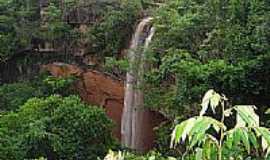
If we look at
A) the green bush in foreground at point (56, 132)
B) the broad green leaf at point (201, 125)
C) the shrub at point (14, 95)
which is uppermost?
the broad green leaf at point (201, 125)

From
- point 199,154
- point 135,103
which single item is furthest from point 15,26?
point 199,154

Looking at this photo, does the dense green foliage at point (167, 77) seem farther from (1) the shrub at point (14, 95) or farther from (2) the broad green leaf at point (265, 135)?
Answer: (2) the broad green leaf at point (265, 135)

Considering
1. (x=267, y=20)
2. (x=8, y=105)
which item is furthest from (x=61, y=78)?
(x=267, y=20)

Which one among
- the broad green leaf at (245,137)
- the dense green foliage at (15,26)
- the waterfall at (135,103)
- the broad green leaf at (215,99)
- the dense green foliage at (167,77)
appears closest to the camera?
the broad green leaf at (245,137)

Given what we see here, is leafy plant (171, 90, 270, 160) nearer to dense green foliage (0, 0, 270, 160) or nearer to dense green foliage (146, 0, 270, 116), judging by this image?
dense green foliage (0, 0, 270, 160)

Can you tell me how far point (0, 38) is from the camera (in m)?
15.0

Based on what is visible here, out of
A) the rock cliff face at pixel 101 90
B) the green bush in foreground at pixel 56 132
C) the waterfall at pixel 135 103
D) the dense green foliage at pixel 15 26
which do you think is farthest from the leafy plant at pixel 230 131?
the dense green foliage at pixel 15 26

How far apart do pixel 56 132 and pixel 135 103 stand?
3.14 metres

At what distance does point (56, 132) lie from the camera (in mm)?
9984

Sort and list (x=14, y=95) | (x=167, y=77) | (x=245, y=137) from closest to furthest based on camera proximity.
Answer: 1. (x=245, y=137)
2. (x=167, y=77)
3. (x=14, y=95)

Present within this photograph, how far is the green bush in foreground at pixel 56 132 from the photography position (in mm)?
9648

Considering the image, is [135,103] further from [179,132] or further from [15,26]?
[179,132]

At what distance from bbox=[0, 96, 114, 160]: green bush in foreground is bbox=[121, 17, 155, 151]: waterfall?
1914mm

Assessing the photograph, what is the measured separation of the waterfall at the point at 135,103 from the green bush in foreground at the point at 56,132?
1.91 m
